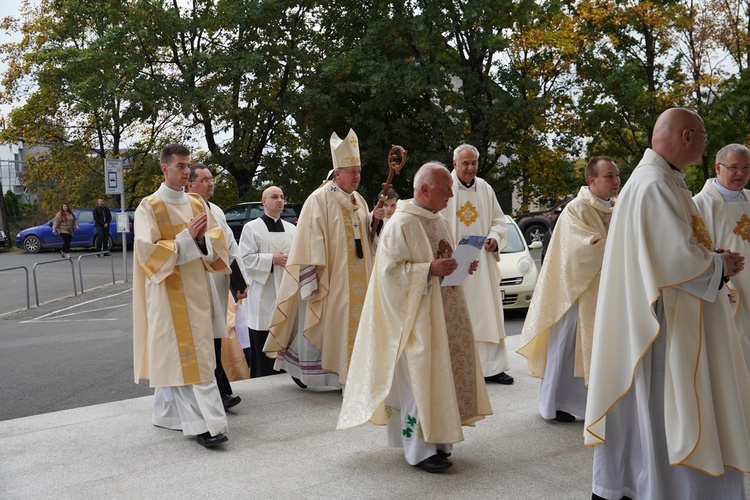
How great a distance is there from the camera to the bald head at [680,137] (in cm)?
400

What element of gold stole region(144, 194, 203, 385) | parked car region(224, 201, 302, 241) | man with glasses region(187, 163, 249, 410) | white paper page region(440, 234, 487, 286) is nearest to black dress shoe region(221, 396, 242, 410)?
man with glasses region(187, 163, 249, 410)

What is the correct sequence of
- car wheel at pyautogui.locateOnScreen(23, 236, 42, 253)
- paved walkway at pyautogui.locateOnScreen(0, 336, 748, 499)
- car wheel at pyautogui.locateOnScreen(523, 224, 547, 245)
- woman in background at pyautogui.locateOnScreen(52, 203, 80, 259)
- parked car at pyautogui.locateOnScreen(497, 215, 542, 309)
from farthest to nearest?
car wheel at pyautogui.locateOnScreen(23, 236, 42, 253)
woman in background at pyautogui.locateOnScreen(52, 203, 80, 259)
car wheel at pyautogui.locateOnScreen(523, 224, 547, 245)
parked car at pyautogui.locateOnScreen(497, 215, 542, 309)
paved walkway at pyautogui.locateOnScreen(0, 336, 748, 499)

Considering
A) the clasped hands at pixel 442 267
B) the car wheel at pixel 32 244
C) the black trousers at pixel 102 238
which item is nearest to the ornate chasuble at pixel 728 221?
the clasped hands at pixel 442 267

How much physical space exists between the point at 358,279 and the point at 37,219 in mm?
35712

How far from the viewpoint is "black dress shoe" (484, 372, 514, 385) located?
7160 mm

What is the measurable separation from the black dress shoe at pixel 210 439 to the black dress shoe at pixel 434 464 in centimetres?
141

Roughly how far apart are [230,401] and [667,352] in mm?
3726

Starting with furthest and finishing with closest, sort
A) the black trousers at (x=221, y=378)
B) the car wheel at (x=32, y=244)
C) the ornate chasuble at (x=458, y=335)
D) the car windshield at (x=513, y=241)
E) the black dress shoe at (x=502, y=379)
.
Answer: the car wheel at (x=32, y=244) < the car windshield at (x=513, y=241) < the black dress shoe at (x=502, y=379) < the black trousers at (x=221, y=378) < the ornate chasuble at (x=458, y=335)

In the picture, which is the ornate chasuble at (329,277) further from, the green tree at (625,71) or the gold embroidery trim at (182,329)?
the green tree at (625,71)

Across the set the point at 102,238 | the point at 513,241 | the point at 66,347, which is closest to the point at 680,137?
the point at 513,241

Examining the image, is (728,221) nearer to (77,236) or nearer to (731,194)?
(731,194)

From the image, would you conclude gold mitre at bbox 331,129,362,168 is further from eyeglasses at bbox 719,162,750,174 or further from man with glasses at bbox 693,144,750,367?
eyeglasses at bbox 719,162,750,174

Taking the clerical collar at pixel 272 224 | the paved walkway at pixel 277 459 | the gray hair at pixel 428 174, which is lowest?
the paved walkway at pixel 277 459

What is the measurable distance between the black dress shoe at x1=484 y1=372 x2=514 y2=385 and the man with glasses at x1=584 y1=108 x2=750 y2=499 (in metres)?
3.05
